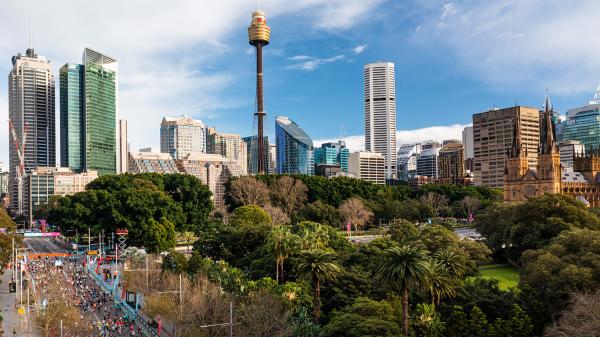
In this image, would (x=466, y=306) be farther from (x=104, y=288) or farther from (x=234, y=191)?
(x=234, y=191)

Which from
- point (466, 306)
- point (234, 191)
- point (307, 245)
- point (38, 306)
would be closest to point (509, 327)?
point (466, 306)

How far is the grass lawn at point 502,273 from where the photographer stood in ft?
213

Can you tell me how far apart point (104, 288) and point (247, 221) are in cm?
2636

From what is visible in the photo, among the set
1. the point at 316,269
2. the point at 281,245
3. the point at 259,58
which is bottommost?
the point at 316,269

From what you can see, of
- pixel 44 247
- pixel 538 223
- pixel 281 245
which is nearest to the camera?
pixel 281 245

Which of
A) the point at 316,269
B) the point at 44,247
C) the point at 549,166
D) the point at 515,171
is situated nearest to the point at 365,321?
the point at 316,269

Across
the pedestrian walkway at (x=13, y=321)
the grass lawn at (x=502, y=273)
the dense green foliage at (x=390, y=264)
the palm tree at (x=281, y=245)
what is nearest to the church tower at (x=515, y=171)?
the dense green foliage at (x=390, y=264)

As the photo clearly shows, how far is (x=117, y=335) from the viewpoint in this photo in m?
50.1

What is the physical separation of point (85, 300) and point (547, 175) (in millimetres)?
111431

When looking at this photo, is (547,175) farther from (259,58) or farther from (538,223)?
(259,58)

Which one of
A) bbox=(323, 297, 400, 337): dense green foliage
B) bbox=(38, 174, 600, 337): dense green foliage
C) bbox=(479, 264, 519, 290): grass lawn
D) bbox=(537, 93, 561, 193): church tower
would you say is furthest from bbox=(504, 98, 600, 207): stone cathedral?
bbox=(323, 297, 400, 337): dense green foliage

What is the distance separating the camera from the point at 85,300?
61938mm

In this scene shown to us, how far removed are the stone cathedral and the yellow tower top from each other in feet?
298

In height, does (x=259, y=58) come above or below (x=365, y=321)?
above
